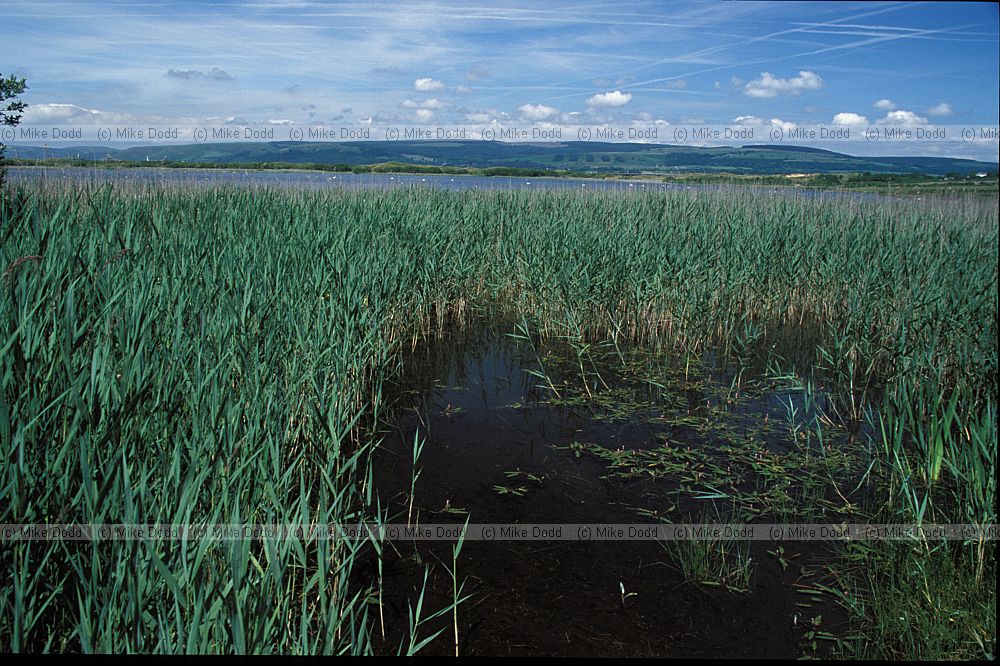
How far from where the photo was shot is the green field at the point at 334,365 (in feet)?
5.24

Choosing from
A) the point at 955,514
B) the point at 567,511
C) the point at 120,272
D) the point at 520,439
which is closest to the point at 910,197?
the point at 955,514

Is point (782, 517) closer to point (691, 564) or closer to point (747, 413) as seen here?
point (691, 564)

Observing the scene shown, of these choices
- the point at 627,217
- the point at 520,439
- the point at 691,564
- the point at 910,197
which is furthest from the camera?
the point at 627,217

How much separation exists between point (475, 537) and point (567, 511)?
19.0 inches

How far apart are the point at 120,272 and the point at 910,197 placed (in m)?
6.28

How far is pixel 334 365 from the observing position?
3.45 metres

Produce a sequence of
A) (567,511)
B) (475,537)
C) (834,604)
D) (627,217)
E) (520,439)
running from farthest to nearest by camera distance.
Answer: (627,217) < (520,439) < (567,511) < (475,537) < (834,604)

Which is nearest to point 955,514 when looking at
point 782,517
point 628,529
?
point 782,517

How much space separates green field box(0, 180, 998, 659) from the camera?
1597mm

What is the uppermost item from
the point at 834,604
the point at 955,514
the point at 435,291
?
the point at 435,291

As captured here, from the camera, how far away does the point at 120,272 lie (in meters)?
3.07

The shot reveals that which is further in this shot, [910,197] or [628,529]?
[910,197]

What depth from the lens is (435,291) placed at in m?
6.34

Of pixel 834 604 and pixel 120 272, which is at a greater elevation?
pixel 120 272
